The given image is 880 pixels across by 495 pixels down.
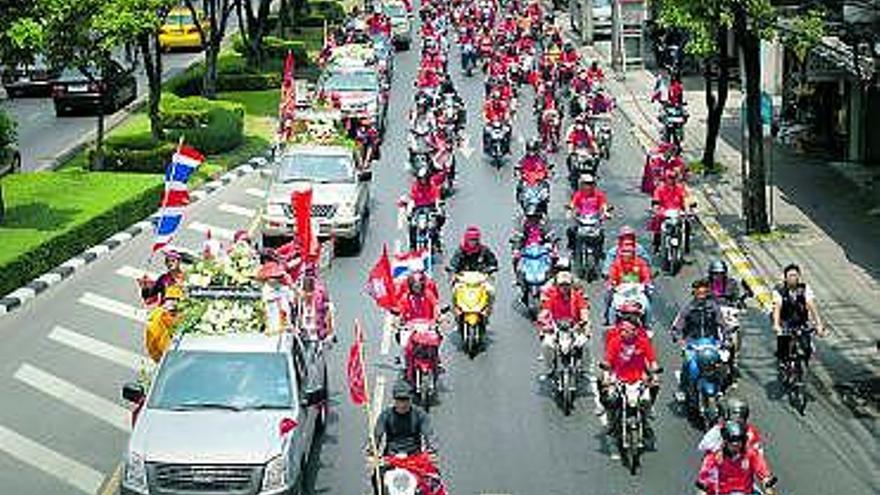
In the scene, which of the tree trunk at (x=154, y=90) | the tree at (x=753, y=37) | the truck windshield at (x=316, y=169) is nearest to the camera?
the tree at (x=753, y=37)

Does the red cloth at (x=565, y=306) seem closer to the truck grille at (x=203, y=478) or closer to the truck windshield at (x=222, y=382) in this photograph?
the truck windshield at (x=222, y=382)

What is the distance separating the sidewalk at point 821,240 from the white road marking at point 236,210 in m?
8.94

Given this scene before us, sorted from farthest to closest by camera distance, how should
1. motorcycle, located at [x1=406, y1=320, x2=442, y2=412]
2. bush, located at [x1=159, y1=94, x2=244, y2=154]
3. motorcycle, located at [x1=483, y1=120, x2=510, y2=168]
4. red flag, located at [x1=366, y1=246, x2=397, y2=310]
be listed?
1. bush, located at [x1=159, y1=94, x2=244, y2=154]
2. motorcycle, located at [x1=483, y1=120, x2=510, y2=168]
3. motorcycle, located at [x1=406, y1=320, x2=442, y2=412]
4. red flag, located at [x1=366, y1=246, x2=397, y2=310]

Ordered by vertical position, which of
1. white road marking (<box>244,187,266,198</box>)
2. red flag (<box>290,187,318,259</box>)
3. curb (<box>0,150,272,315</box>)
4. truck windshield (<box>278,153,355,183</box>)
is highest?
red flag (<box>290,187,318,259</box>)

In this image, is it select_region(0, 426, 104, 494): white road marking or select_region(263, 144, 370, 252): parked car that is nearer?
select_region(0, 426, 104, 494): white road marking

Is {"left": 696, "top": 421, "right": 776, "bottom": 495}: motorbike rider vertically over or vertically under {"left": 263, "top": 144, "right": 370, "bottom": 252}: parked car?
under

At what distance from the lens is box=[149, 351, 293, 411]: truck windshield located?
15.2 m

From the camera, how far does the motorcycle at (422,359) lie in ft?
61.6

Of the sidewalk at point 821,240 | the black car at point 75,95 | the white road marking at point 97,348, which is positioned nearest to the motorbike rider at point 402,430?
the white road marking at point 97,348

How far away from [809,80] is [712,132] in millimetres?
2362

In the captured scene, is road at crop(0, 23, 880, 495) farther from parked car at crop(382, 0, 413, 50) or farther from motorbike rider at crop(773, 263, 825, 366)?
parked car at crop(382, 0, 413, 50)

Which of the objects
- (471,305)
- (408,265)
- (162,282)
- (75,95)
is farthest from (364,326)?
(75,95)

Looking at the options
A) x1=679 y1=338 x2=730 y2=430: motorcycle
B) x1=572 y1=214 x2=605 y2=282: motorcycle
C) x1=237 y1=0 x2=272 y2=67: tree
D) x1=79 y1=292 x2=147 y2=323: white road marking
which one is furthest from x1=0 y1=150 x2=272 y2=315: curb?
x1=237 y1=0 x2=272 y2=67: tree

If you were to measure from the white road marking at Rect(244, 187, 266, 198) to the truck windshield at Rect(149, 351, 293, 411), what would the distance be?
699 inches
